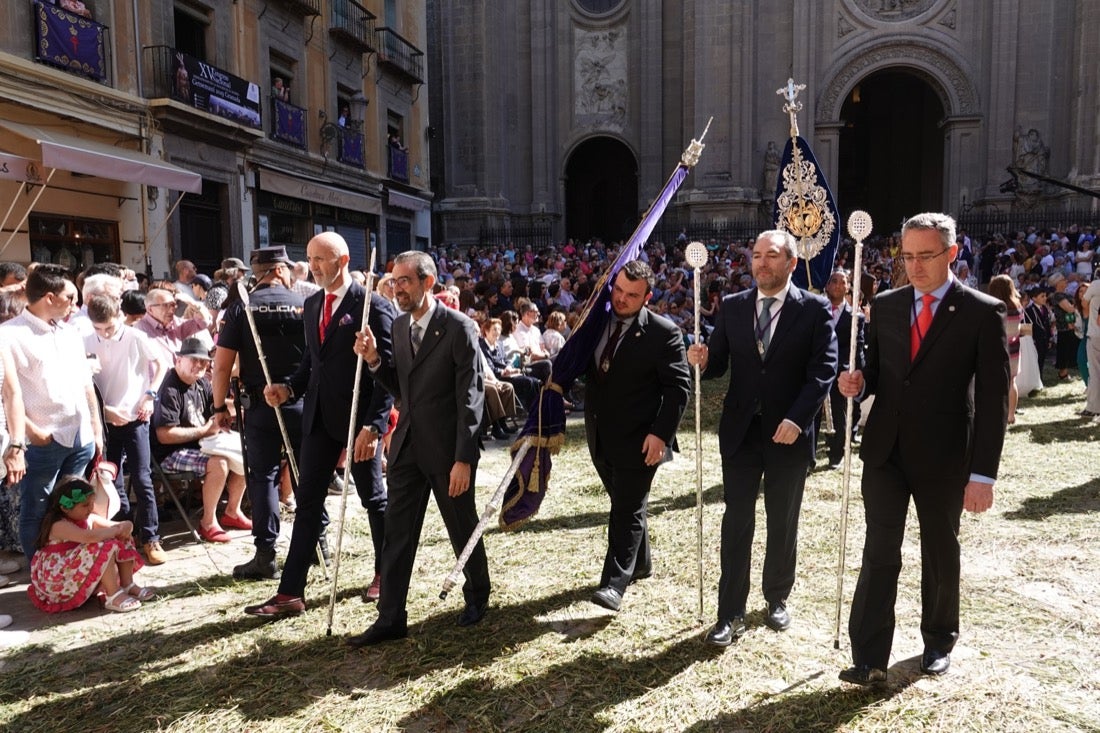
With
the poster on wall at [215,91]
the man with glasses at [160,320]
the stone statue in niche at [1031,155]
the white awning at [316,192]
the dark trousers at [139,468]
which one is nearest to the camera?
the dark trousers at [139,468]

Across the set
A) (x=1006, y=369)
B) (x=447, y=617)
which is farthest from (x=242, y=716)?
(x=1006, y=369)

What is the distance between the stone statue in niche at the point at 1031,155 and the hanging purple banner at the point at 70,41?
26136mm

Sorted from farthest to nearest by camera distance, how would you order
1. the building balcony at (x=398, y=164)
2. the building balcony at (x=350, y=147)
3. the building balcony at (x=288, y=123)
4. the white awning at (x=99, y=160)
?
the building balcony at (x=398, y=164), the building balcony at (x=350, y=147), the building balcony at (x=288, y=123), the white awning at (x=99, y=160)

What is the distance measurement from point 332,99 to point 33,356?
17904 mm

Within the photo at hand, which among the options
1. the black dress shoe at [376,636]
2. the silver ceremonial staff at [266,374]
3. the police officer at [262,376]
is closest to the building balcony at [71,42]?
the police officer at [262,376]

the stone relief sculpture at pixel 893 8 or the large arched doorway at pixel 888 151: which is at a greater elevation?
the stone relief sculpture at pixel 893 8

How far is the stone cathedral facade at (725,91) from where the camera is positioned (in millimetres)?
27078

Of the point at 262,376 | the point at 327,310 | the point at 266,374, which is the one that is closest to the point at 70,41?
the point at 262,376

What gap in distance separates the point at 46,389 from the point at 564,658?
3.32 metres

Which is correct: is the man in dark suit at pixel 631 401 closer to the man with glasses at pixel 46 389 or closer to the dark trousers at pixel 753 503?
the dark trousers at pixel 753 503

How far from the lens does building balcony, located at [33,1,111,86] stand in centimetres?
1243

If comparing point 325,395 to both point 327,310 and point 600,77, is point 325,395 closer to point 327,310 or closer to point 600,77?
point 327,310

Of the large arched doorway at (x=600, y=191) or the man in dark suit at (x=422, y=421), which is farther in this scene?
the large arched doorway at (x=600, y=191)

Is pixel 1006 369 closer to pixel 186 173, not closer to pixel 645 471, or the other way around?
pixel 645 471
